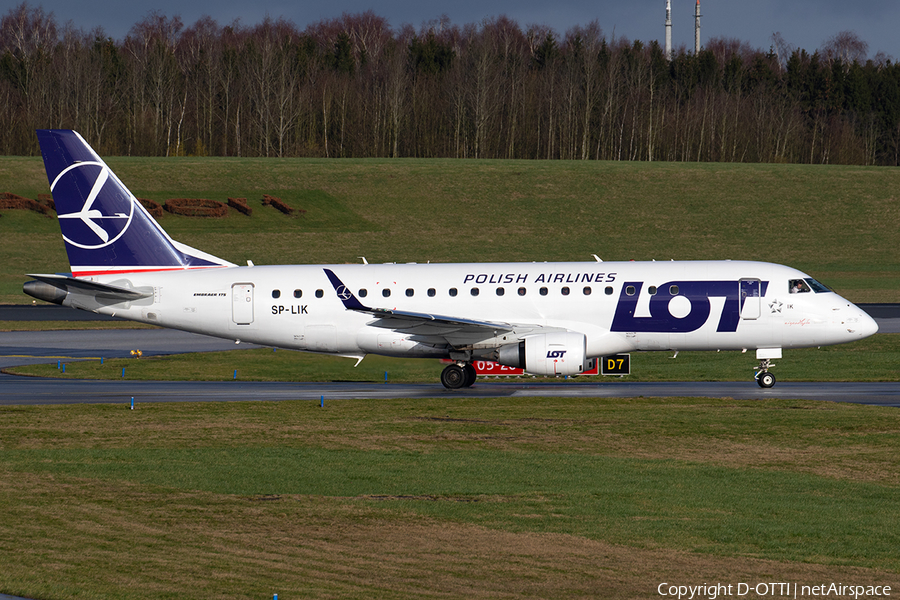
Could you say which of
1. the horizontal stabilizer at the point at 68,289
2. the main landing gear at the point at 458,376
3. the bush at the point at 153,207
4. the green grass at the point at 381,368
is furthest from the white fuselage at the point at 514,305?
the bush at the point at 153,207

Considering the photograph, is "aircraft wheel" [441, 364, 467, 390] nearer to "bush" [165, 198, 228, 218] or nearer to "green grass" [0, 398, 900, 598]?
"green grass" [0, 398, 900, 598]

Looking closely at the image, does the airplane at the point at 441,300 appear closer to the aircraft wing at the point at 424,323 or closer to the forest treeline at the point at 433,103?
the aircraft wing at the point at 424,323

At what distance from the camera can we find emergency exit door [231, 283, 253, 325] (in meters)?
33.0

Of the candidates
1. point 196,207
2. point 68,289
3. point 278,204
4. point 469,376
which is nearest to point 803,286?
point 469,376

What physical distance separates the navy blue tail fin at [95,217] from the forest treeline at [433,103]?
103 m

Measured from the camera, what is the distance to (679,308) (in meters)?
31.0

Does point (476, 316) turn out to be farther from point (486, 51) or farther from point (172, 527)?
point (486, 51)

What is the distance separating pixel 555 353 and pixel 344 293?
282 inches

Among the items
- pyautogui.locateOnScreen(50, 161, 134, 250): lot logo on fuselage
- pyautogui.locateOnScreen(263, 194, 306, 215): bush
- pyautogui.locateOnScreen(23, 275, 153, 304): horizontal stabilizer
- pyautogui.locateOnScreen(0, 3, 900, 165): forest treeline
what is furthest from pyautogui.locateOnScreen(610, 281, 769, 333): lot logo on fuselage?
pyautogui.locateOnScreen(0, 3, 900, 165): forest treeline

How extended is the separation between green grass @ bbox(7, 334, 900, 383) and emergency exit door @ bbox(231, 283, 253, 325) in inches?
141

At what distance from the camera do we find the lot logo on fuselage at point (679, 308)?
102ft

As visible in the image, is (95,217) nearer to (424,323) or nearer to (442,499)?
(424,323)

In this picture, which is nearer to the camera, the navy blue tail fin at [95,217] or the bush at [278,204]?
the navy blue tail fin at [95,217]

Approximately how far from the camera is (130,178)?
105688 mm
